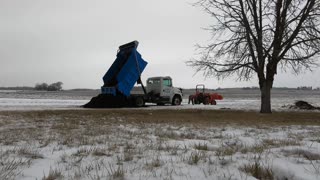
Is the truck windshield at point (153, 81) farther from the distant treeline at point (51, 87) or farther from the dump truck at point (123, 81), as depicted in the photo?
the distant treeline at point (51, 87)

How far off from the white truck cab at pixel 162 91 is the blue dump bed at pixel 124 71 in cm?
397

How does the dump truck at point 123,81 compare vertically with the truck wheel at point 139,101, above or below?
above

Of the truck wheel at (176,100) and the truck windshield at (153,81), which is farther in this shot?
the truck wheel at (176,100)

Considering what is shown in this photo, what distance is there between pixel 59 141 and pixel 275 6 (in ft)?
59.0

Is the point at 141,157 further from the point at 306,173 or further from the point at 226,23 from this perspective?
the point at 226,23

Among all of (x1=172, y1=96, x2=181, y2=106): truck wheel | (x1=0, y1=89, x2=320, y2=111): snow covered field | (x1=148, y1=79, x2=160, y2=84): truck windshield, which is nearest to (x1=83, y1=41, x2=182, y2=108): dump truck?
(x1=0, y1=89, x2=320, y2=111): snow covered field

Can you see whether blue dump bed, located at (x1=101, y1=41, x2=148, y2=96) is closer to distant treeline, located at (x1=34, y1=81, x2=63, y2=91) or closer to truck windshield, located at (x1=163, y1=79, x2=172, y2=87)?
truck windshield, located at (x1=163, y1=79, x2=172, y2=87)

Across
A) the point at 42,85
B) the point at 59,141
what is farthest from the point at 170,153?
the point at 42,85

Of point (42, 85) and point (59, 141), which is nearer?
point (59, 141)

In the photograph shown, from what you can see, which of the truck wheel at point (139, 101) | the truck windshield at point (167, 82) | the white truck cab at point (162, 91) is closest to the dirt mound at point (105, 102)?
the truck wheel at point (139, 101)

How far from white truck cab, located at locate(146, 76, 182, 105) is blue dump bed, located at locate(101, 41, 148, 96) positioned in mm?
3969

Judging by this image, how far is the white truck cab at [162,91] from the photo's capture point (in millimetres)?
33062

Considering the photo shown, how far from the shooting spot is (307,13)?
69.2ft

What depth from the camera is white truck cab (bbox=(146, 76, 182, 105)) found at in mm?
33062
